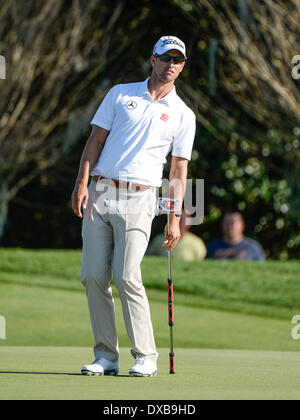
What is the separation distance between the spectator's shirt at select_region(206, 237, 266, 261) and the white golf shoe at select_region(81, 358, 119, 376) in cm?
832

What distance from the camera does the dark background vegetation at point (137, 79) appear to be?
1656 centimetres

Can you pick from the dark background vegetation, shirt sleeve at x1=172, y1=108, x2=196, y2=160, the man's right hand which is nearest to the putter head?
shirt sleeve at x1=172, y1=108, x2=196, y2=160

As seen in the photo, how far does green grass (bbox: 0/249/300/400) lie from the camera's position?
505cm

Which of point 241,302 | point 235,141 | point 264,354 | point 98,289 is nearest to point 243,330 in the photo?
point 241,302

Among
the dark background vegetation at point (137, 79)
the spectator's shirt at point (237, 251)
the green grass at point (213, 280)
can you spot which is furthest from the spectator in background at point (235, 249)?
the dark background vegetation at point (137, 79)

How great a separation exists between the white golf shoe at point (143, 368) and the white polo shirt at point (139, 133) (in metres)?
1.02

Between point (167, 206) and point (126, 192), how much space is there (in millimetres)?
269

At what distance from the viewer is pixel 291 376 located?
18.5ft

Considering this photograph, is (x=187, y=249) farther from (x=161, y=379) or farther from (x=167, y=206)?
(x=161, y=379)

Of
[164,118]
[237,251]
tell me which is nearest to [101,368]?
[164,118]

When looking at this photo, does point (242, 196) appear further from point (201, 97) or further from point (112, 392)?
point (112, 392)

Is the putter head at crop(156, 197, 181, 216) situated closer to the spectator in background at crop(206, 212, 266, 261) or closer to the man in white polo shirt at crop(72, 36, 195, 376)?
the man in white polo shirt at crop(72, 36, 195, 376)

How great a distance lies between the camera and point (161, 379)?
18.1 ft

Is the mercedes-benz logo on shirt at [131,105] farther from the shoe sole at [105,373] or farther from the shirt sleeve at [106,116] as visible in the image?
the shoe sole at [105,373]
